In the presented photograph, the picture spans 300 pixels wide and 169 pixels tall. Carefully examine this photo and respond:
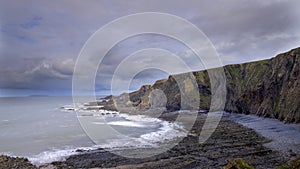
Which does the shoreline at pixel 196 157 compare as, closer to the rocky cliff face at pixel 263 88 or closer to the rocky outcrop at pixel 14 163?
the rocky outcrop at pixel 14 163

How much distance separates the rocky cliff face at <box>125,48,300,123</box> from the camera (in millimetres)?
48094

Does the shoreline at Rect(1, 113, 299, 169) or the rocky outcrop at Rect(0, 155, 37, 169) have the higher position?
the rocky outcrop at Rect(0, 155, 37, 169)

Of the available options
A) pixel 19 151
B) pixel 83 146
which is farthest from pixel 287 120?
pixel 19 151

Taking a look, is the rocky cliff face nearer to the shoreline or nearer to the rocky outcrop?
the shoreline

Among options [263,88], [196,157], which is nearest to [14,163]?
[196,157]

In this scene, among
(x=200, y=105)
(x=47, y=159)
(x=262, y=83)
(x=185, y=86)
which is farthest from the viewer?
(x=185, y=86)

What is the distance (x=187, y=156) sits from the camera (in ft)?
84.5

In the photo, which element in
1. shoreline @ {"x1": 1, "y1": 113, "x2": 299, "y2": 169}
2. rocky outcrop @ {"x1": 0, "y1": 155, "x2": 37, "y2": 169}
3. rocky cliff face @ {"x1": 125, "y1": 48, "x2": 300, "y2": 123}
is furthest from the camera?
rocky cliff face @ {"x1": 125, "y1": 48, "x2": 300, "y2": 123}

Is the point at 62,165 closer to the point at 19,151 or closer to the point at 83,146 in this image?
the point at 83,146

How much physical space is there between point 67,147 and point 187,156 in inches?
689

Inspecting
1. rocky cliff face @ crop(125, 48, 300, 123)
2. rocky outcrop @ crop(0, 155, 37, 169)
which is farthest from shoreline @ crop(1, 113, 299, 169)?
rocky cliff face @ crop(125, 48, 300, 123)

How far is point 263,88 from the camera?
63.5 meters

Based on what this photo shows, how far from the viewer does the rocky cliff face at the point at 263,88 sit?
48.1 metres

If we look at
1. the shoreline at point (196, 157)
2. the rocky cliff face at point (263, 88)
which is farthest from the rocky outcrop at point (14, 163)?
the rocky cliff face at point (263, 88)
